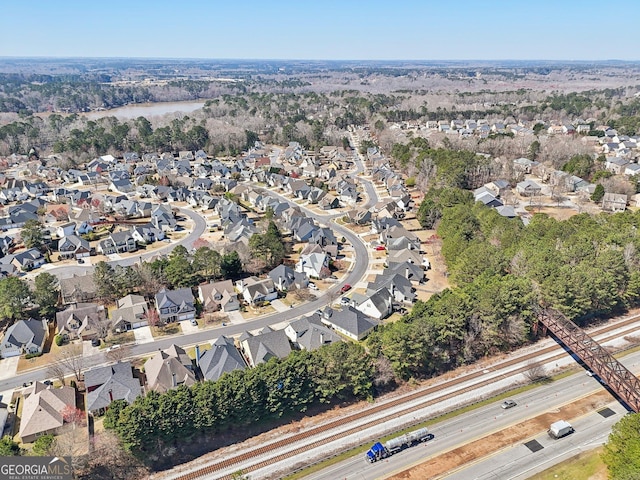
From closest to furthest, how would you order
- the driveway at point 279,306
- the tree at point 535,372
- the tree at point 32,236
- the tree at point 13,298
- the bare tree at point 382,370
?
1. the bare tree at point 382,370
2. the tree at point 535,372
3. the tree at point 13,298
4. the driveway at point 279,306
5. the tree at point 32,236

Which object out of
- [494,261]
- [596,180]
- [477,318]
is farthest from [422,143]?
[477,318]

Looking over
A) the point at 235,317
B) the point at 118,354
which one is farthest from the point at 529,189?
the point at 118,354

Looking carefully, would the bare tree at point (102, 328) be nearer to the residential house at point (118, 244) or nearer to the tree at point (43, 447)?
the tree at point (43, 447)

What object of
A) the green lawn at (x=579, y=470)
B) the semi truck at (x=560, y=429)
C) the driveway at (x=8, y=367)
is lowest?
the driveway at (x=8, y=367)

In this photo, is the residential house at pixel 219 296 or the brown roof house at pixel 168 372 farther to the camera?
the residential house at pixel 219 296

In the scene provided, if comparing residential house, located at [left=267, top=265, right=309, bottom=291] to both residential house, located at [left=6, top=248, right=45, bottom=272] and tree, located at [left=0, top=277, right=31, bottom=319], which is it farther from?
residential house, located at [left=6, top=248, right=45, bottom=272]

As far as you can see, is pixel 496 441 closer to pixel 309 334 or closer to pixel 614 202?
pixel 309 334

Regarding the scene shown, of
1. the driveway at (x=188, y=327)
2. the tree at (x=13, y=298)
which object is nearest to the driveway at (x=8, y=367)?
the tree at (x=13, y=298)
